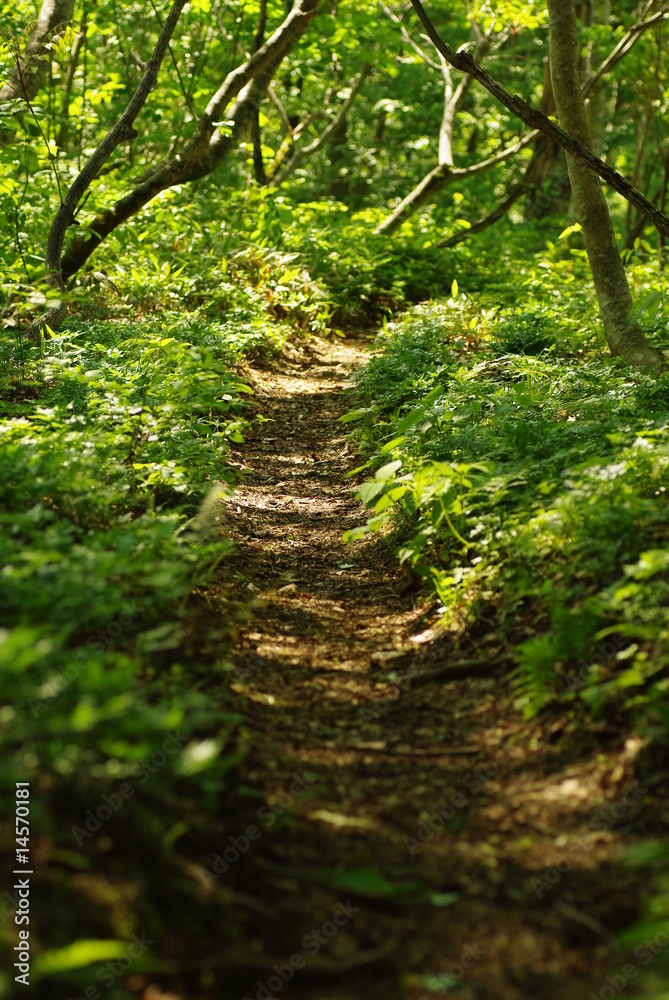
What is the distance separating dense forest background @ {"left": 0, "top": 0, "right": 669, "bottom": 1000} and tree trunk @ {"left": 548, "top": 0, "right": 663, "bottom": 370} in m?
0.02

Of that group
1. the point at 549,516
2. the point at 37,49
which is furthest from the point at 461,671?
the point at 37,49

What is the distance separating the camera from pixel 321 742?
3.18m

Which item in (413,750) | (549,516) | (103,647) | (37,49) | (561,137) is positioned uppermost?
(561,137)

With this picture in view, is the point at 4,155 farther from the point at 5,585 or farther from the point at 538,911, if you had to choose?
the point at 538,911

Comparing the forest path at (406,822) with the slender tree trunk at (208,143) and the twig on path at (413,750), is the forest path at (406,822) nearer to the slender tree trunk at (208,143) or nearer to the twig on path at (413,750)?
the twig on path at (413,750)

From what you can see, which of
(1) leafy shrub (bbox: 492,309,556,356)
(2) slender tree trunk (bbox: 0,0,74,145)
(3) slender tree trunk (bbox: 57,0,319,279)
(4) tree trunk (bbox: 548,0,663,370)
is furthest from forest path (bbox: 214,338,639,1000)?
(2) slender tree trunk (bbox: 0,0,74,145)

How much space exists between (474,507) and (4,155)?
6231 mm

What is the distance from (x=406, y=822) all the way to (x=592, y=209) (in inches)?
207

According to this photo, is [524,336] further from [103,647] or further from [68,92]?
[68,92]

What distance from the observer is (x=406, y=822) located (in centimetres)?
273

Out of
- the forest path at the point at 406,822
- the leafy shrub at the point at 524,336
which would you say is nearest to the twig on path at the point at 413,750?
the forest path at the point at 406,822

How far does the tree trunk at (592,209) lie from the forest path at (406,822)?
3329 millimetres

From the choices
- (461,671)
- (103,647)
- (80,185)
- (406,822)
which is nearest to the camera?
(406,822)

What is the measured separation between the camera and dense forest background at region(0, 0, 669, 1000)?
211 centimetres
